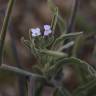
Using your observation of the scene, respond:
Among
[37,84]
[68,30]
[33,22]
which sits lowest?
[33,22]

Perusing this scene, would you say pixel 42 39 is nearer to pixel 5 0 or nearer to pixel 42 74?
pixel 42 74

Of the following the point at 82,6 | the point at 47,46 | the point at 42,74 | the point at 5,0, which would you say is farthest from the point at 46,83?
the point at 82,6

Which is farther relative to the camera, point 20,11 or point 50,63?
point 20,11

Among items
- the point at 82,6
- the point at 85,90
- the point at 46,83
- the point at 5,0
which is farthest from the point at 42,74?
the point at 82,6

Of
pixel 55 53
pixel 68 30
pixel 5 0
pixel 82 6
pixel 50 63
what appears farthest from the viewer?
pixel 82 6

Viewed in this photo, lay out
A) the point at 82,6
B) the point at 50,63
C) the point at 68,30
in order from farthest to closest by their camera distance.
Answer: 1. the point at 82,6
2. the point at 68,30
3. the point at 50,63

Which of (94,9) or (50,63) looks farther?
(94,9)

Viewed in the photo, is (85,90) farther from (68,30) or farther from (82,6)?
(82,6)

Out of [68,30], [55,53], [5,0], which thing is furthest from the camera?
[5,0]

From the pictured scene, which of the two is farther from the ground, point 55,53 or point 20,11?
point 55,53
